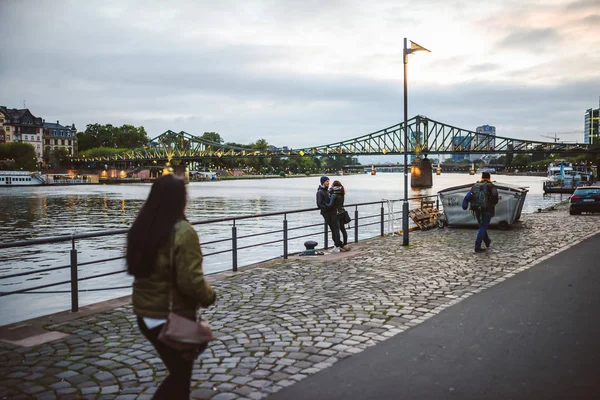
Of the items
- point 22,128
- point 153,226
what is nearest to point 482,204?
point 153,226

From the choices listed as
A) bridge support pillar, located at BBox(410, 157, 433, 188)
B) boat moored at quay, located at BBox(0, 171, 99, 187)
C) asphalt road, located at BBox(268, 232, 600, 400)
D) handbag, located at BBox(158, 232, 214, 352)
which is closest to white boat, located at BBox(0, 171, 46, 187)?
boat moored at quay, located at BBox(0, 171, 99, 187)

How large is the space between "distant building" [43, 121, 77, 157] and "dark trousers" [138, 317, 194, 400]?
193 metres

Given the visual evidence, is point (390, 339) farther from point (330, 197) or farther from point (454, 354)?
point (330, 197)


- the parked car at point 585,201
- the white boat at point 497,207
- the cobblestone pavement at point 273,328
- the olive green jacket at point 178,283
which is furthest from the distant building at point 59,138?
the olive green jacket at point 178,283

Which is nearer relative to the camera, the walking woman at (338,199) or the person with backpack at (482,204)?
the person with backpack at (482,204)

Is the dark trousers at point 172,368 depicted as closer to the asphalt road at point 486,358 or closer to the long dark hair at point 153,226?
the long dark hair at point 153,226

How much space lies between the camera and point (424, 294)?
8578 mm

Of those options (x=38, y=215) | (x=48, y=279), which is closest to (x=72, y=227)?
(x=38, y=215)

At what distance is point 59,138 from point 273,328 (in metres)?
199

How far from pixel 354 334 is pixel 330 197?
24.1 ft

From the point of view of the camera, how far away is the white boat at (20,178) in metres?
114

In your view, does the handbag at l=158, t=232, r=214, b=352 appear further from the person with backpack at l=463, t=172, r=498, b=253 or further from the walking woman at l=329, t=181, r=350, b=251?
the person with backpack at l=463, t=172, r=498, b=253

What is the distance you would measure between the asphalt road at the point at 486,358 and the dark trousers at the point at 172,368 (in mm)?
1270

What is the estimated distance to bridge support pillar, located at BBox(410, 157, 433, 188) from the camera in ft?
369
